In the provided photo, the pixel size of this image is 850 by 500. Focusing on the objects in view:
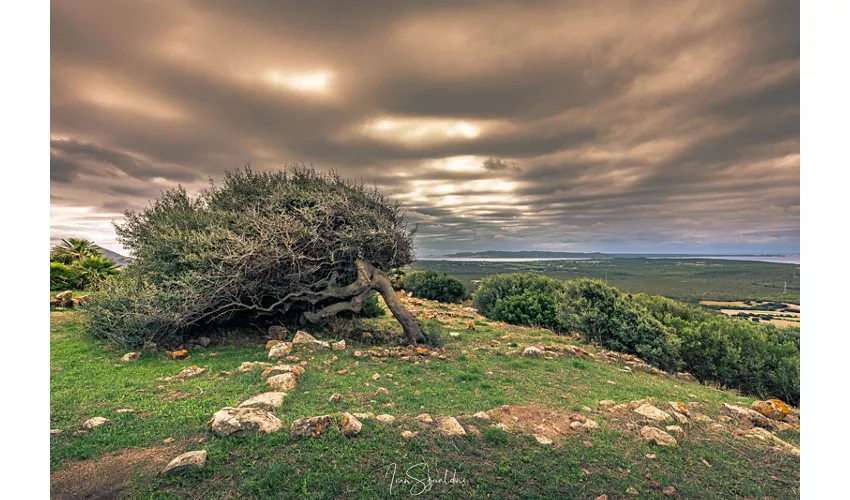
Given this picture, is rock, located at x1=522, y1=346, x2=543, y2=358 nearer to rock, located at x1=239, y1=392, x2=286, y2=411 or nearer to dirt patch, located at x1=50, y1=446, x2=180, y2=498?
rock, located at x1=239, y1=392, x2=286, y2=411

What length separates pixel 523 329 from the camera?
1201cm

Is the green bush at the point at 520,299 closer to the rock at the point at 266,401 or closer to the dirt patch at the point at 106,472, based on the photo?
the rock at the point at 266,401

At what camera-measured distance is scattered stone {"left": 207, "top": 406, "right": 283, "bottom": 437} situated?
329 cm

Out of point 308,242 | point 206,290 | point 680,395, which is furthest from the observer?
point 308,242

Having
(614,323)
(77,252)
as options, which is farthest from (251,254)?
(77,252)

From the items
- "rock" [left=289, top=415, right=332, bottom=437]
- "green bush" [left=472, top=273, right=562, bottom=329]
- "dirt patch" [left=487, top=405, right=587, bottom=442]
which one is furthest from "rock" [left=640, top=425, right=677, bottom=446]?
"green bush" [left=472, top=273, right=562, bottom=329]

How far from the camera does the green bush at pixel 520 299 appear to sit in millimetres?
13088

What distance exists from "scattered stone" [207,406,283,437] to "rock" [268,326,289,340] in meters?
5.28

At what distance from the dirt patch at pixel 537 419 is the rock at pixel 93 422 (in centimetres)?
465

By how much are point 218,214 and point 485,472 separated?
8.49 meters

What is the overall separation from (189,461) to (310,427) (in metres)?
1.03

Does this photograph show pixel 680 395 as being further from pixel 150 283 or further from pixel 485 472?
pixel 150 283
